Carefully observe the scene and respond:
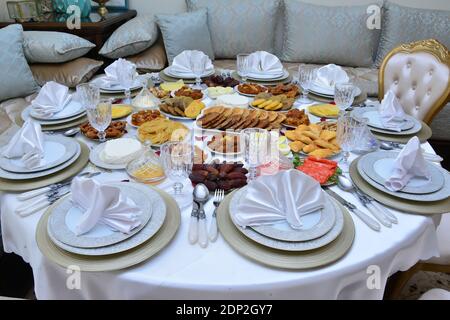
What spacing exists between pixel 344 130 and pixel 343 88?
36cm

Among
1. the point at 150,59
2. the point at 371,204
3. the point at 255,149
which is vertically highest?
the point at 255,149

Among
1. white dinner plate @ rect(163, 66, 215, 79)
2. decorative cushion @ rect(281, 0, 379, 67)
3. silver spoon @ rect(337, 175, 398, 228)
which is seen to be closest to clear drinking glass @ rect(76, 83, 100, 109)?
white dinner plate @ rect(163, 66, 215, 79)

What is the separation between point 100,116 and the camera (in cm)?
118

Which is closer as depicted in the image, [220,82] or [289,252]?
[289,252]

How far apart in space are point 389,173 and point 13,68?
7.26ft

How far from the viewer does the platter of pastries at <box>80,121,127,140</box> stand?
125 centimetres

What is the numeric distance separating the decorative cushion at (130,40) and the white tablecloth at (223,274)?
2.08 m

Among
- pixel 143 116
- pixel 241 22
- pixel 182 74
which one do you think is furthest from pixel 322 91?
pixel 241 22

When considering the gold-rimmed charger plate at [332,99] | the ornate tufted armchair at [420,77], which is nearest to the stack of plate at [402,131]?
the gold-rimmed charger plate at [332,99]

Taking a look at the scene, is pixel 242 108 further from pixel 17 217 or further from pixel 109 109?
pixel 17 217

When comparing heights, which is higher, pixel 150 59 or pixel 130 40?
pixel 130 40

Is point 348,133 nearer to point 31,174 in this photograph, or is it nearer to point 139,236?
point 139,236

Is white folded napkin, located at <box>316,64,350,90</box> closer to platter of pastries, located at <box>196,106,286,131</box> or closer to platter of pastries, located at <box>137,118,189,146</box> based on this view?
platter of pastries, located at <box>196,106,286,131</box>

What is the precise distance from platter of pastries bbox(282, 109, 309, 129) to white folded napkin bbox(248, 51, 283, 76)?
0.57 meters
